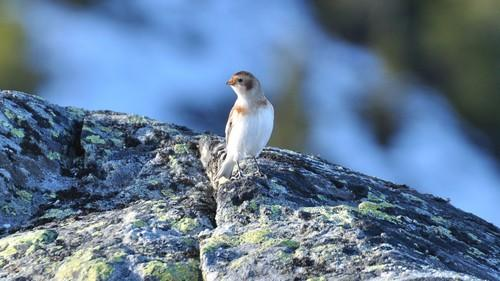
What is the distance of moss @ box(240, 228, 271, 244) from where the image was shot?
3.92m

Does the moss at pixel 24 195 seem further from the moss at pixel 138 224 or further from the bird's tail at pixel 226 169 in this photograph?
the bird's tail at pixel 226 169

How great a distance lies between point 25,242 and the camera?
4043 millimetres

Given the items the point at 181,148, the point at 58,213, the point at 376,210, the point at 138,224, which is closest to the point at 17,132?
the point at 58,213

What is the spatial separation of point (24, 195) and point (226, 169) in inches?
37.4

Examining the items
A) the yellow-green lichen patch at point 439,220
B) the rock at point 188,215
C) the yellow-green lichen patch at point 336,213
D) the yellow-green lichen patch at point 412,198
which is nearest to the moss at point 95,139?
the rock at point 188,215

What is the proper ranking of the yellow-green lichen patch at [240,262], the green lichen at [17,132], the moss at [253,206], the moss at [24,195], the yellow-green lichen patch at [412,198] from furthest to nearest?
the yellow-green lichen patch at [412,198]
the green lichen at [17,132]
the moss at [24,195]
the moss at [253,206]
the yellow-green lichen patch at [240,262]

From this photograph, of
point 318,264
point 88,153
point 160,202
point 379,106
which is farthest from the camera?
point 379,106

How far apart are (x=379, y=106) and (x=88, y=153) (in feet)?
51.9

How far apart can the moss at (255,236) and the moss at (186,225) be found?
269mm

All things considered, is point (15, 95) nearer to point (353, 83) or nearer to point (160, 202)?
point (160, 202)

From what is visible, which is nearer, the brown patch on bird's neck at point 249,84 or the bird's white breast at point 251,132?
the bird's white breast at point 251,132

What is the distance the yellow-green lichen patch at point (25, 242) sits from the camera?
4.00 metres

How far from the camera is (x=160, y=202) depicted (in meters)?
4.40

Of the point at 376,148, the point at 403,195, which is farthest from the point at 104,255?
the point at 376,148
